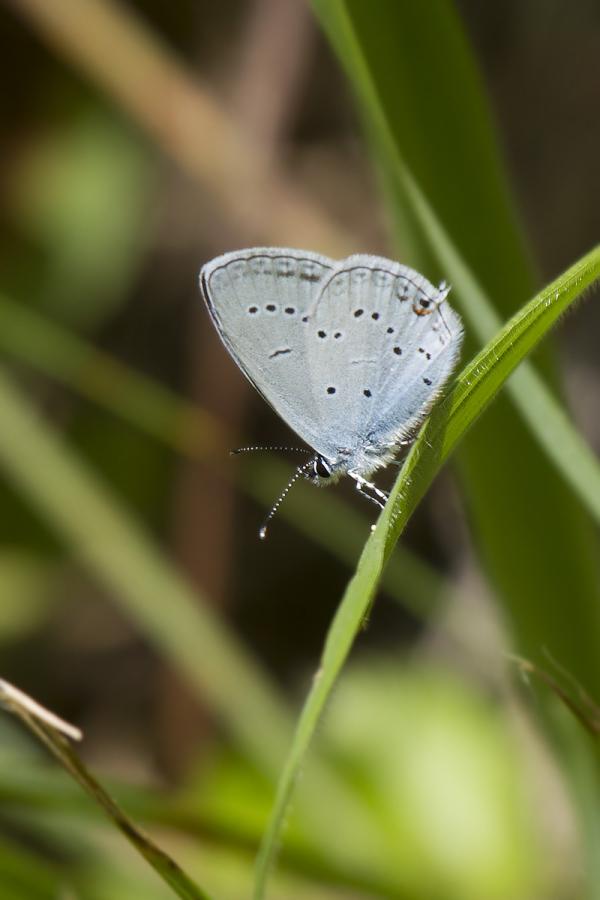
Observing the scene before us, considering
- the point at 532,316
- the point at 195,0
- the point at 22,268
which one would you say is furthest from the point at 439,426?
the point at 195,0

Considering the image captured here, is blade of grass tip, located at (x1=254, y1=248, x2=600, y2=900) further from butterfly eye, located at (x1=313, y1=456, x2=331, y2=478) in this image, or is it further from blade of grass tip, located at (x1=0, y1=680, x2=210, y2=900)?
butterfly eye, located at (x1=313, y1=456, x2=331, y2=478)

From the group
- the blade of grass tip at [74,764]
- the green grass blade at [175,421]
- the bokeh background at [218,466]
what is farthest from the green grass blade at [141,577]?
the blade of grass tip at [74,764]

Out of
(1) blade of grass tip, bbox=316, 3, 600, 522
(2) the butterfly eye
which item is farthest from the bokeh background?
(1) blade of grass tip, bbox=316, 3, 600, 522

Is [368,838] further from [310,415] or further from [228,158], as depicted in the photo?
[228,158]

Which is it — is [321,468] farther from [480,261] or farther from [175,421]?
[175,421]

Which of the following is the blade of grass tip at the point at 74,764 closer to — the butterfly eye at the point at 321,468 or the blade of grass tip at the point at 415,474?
the blade of grass tip at the point at 415,474
